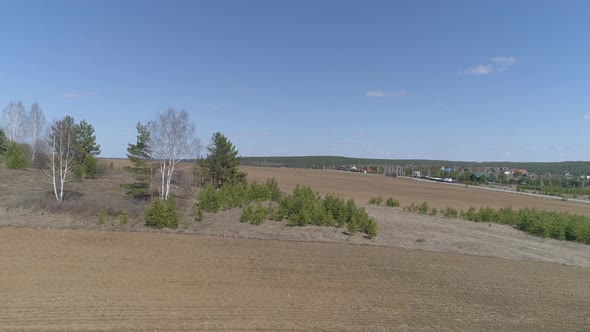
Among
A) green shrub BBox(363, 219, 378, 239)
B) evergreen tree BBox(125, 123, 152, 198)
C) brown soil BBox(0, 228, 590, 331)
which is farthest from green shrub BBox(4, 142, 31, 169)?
green shrub BBox(363, 219, 378, 239)

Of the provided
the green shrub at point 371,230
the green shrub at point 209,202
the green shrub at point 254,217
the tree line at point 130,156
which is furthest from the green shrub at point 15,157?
the green shrub at point 371,230

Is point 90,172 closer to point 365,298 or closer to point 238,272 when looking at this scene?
point 238,272

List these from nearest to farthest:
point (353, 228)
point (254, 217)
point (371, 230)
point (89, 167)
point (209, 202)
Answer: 1. point (371, 230)
2. point (353, 228)
3. point (254, 217)
4. point (209, 202)
5. point (89, 167)

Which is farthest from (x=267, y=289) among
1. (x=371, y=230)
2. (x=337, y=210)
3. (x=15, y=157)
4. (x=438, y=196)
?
(x=438, y=196)

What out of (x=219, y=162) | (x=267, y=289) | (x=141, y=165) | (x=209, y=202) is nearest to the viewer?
(x=267, y=289)

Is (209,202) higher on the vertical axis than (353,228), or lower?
higher

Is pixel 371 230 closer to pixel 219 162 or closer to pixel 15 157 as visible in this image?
pixel 219 162
